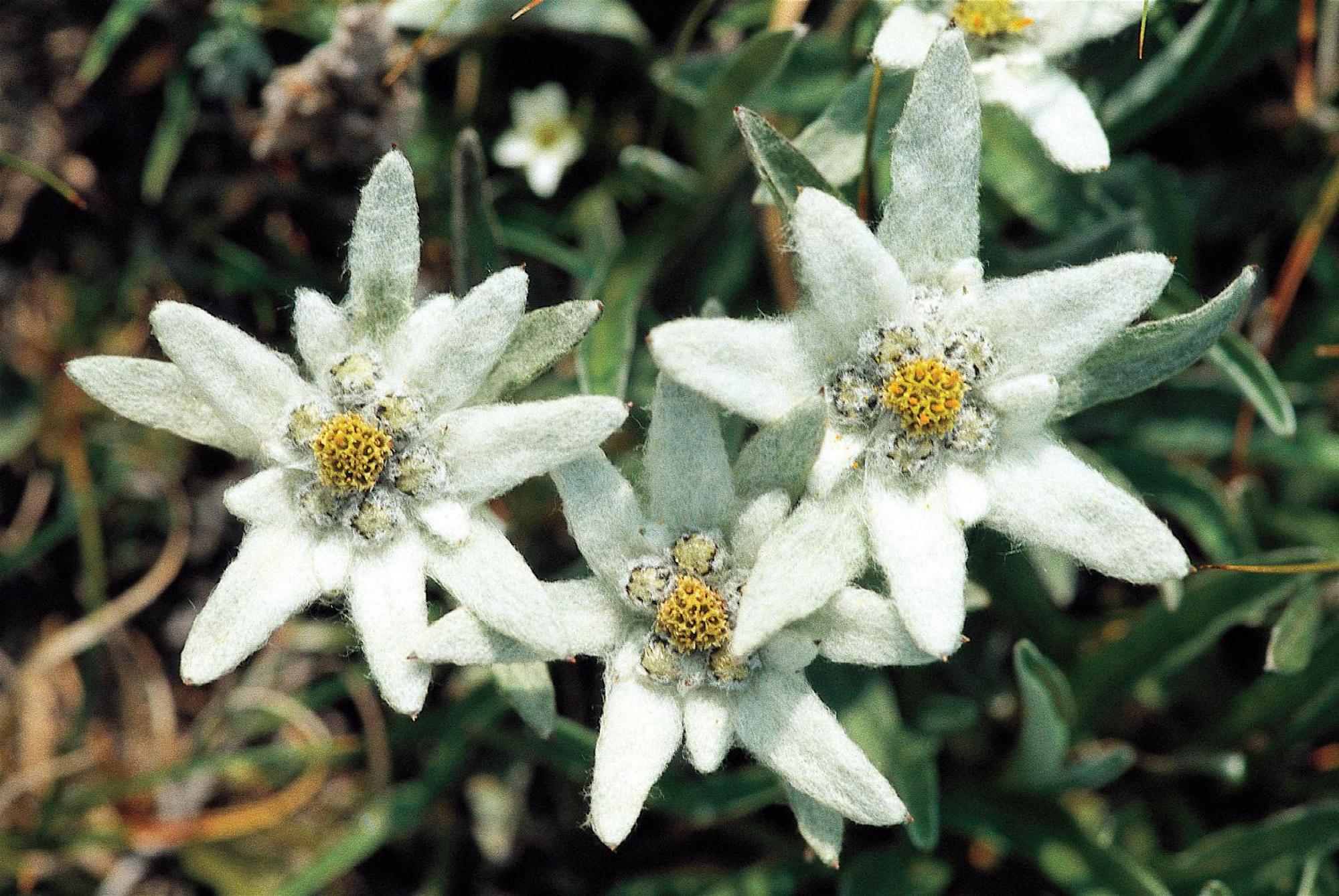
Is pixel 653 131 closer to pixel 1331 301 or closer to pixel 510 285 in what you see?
pixel 510 285

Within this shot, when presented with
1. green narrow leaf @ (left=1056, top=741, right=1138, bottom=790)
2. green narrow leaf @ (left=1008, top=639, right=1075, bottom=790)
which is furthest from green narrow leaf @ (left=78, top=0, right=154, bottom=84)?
green narrow leaf @ (left=1056, top=741, right=1138, bottom=790)

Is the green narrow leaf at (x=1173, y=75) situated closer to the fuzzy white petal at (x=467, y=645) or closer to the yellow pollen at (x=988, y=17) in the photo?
the yellow pollen at (x=988, y=17)

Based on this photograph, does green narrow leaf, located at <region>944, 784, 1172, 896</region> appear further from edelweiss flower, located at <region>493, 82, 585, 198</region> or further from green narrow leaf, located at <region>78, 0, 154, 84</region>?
green narrow leaf, located at <region>78, 0, 154, 84</region>

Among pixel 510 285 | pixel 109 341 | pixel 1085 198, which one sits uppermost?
pixel 510 285

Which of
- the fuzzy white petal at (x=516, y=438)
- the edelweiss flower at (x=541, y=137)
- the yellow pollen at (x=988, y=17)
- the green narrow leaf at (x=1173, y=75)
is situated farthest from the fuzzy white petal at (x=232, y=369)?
the green narrow leaf at (x=1173, y=75)

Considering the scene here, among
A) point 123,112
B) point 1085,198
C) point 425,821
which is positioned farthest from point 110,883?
point 1085,198

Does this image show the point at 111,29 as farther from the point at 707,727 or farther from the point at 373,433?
the point at 707,727
